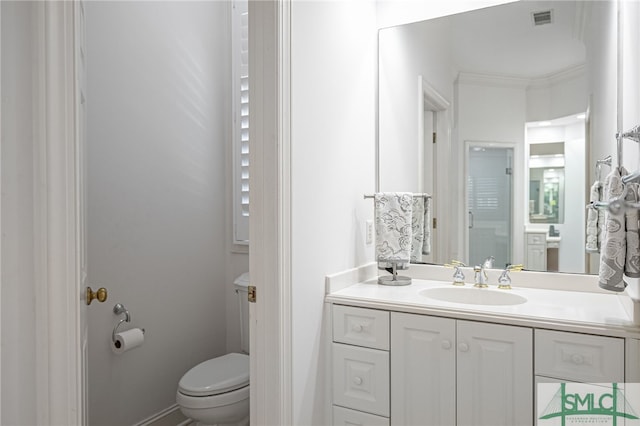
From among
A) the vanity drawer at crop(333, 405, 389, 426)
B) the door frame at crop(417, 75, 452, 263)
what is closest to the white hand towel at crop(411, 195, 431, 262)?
the door frame at crop(417, 75, 452, 263)

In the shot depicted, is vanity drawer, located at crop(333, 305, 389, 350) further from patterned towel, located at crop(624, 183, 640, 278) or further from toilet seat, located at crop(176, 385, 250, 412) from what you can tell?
patterned towel, located at crop(624, 183, 640, 278)

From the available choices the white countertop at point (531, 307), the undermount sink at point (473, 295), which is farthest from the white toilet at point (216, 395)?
the undermount sink at point (473, 295)

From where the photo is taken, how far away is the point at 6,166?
1.25 metres

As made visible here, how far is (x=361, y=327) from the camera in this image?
5.78 ft

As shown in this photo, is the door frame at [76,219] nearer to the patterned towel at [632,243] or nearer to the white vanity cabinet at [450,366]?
the white vanity cabinet at [450,366]

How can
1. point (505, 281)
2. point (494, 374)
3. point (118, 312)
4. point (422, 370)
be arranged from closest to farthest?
point (494, 374)
point (422, 370)
point (505, 281)
point (118, 312)

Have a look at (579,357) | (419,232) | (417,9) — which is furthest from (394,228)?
(417,9)

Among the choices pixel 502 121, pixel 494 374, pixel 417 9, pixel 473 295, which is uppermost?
pixel 417 9

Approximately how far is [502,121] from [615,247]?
3.15ft

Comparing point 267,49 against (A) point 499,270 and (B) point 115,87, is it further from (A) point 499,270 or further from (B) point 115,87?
(A) point 499,270

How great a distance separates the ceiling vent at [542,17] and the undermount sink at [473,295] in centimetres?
121

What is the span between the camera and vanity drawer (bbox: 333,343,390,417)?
5.61ft

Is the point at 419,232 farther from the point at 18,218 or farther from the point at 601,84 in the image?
the point at 18,218

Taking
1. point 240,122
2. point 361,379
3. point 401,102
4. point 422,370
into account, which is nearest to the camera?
point 422,370
